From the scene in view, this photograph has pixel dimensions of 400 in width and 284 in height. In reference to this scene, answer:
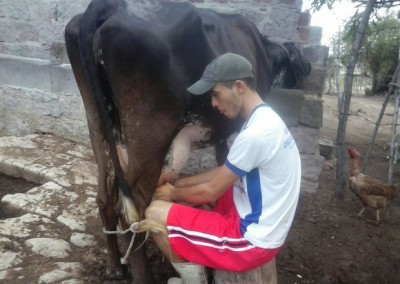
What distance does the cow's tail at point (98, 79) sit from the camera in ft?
7.29

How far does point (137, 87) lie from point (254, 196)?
2.86ft

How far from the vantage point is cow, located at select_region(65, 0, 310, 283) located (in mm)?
2174

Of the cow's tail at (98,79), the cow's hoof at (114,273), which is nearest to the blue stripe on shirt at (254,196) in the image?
the cow's tail at (98,79)

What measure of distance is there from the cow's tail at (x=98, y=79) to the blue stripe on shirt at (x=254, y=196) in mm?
712

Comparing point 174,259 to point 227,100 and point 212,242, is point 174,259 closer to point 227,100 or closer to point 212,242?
point 212,242

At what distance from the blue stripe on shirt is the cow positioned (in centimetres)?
55

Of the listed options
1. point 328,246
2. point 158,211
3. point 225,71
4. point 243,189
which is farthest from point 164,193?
point 328,246

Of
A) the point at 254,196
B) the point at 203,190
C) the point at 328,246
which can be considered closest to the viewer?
the point at 254,196

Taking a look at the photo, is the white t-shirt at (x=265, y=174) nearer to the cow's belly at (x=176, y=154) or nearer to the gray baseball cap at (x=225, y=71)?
the gray baseball cap at (x=225, y=71)

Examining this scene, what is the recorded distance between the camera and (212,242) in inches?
83.5

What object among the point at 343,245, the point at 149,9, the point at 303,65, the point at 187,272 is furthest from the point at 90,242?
the point at 303,65

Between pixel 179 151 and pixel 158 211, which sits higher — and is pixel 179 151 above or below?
above

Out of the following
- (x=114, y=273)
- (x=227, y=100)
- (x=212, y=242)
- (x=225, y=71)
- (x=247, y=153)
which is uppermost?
(x=225, y=71)

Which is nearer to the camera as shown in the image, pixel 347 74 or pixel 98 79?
pixel 98 79
